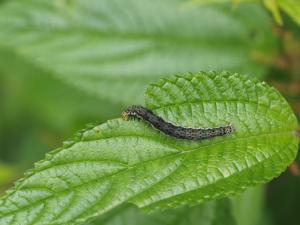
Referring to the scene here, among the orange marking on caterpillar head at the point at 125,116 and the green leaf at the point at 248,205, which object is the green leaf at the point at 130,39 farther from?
the orange marking on caterpillar head at the point at 125,116

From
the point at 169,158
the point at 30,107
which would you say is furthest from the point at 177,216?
the point at 30,107

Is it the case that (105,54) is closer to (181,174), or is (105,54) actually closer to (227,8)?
(227,8)

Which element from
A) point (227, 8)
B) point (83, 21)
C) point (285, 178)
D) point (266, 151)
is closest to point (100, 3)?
point (83, 21)

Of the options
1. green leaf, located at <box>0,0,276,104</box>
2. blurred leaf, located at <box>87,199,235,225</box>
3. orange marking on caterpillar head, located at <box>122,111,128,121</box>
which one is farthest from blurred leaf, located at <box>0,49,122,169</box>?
orange marking on caterpillar head, located at <box>122,111,128,121</box>

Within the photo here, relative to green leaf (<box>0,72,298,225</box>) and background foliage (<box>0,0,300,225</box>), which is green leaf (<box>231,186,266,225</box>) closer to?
background foliage (<box>0,0,300,225</box>)

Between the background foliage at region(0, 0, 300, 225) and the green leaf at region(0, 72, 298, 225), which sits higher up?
the background foliage at region(0, 0, 300, 225)
